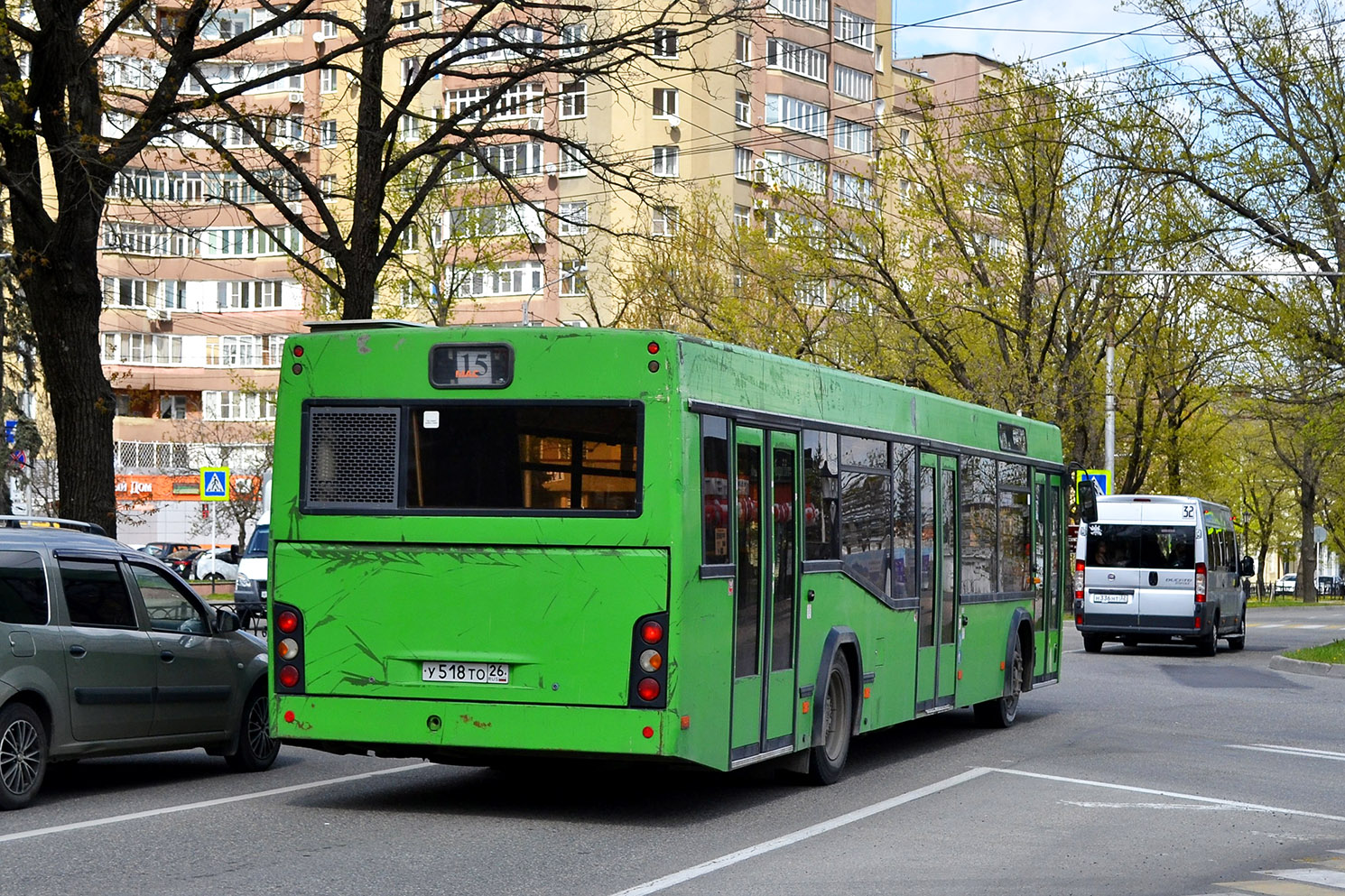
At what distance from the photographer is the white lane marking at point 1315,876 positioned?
8.96m

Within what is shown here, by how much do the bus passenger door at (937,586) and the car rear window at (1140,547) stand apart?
16594 millimetres

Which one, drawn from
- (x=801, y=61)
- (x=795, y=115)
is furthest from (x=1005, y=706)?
(x=801, y=61)

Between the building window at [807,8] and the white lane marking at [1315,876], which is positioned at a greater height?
the building window at [807,8]

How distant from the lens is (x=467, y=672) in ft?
34.5

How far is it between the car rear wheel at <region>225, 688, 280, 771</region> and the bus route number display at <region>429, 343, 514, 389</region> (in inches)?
145

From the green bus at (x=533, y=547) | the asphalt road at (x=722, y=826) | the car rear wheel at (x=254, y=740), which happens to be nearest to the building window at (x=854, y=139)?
the asphalt road at (x=722, y=826)

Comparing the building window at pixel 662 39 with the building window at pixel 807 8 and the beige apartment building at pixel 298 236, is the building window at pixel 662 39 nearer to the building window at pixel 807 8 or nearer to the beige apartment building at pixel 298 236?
the beige apartment building at pixel 298 236

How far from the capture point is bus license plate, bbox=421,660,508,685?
1046 centimetres

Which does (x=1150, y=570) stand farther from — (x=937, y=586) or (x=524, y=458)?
(x=524, y=458)

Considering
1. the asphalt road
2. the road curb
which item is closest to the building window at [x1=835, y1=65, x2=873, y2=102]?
the road curb

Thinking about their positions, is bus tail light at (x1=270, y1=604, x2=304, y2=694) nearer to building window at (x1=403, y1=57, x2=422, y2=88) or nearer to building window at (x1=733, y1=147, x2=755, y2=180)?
building window at (x1=403, y1=57, x2=422, y2=88)

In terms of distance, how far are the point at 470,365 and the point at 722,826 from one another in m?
3.03

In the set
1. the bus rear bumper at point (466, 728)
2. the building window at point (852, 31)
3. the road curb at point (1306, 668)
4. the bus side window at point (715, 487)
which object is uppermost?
the building window at point (852, 31)

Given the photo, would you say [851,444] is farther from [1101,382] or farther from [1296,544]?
[1296,544]
